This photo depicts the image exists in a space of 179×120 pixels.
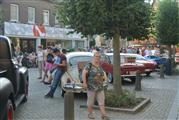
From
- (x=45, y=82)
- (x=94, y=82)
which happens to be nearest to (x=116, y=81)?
(x=94, y=82)

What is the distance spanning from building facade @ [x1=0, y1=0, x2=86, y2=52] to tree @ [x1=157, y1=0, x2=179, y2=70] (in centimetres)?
1269

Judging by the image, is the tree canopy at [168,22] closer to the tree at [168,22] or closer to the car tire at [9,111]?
the tree at [168,22]

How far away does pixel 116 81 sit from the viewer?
40.7 ft

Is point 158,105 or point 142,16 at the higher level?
point 142,16

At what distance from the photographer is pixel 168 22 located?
25.9 meters

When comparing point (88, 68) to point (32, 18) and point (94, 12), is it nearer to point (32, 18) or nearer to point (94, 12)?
point (94, 12)

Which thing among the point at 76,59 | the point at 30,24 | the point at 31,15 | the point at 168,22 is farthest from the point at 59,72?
the point at 31,15

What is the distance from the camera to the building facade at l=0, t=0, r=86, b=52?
128 feet

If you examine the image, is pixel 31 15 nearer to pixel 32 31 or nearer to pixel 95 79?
pixel 32 31

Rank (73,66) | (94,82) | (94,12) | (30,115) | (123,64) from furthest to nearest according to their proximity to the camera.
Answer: (123,64) < (73,66) < (94,12) < (30,115) < (94,82)

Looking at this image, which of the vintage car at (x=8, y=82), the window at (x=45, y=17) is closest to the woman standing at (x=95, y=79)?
the vintage car at (x=8, y=82)

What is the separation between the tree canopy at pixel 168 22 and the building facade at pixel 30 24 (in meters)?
12.7

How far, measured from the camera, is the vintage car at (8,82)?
7.42 metres

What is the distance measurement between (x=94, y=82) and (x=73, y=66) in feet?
14.4
